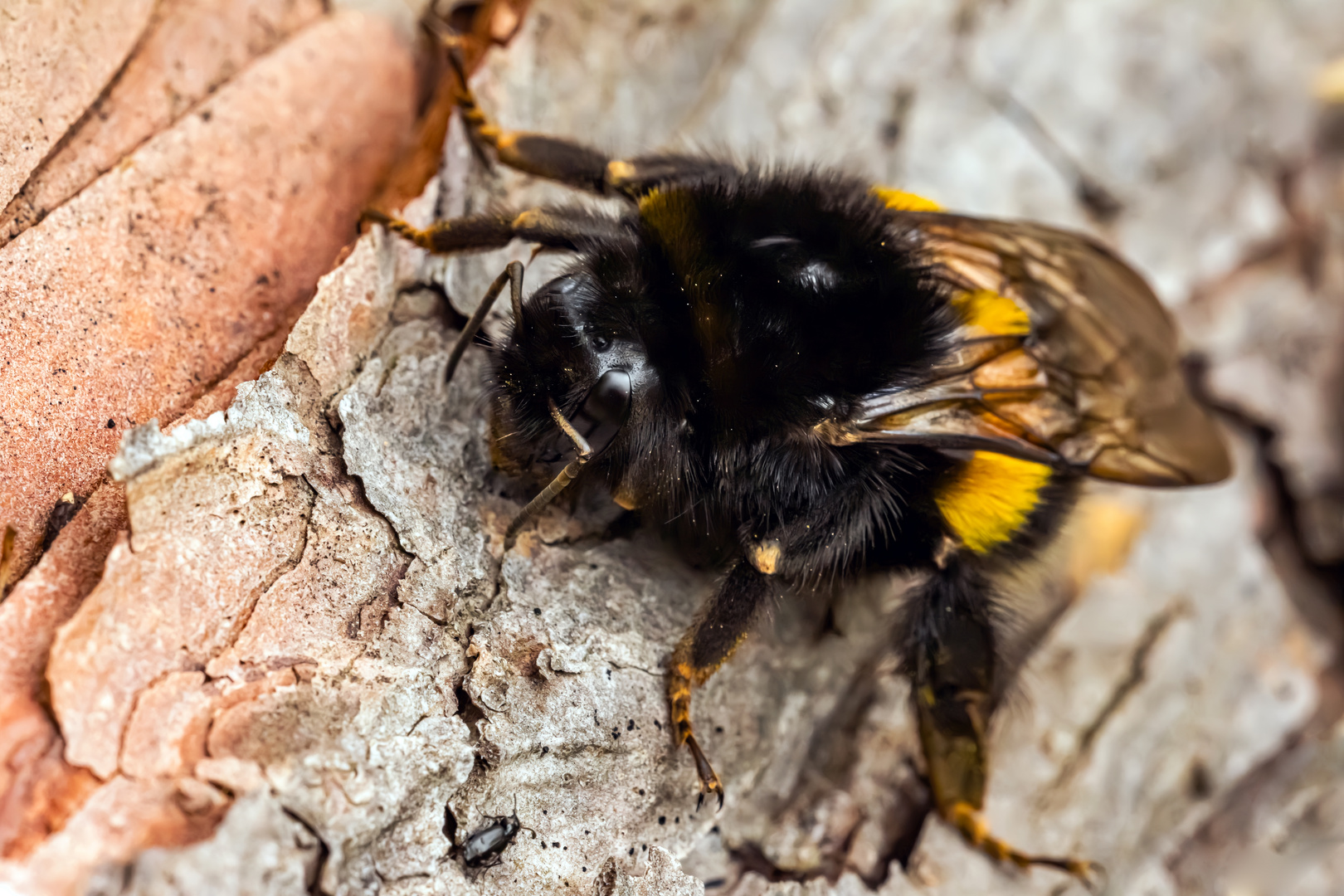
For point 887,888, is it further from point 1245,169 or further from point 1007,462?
point 1245,169

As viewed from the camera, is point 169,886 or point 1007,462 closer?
point 169,886

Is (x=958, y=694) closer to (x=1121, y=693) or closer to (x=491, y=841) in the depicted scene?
(x=1121, y=693)

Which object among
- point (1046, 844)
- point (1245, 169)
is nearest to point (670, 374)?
point (1046, 844)

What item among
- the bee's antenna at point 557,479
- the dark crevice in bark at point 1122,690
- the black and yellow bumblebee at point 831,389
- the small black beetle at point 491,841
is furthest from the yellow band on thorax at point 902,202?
the small black beetle at point 491,841

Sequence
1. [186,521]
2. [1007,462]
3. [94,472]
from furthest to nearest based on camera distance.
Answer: [1007,462], [94,472], [186,521]

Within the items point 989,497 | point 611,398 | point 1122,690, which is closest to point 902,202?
point 989,497

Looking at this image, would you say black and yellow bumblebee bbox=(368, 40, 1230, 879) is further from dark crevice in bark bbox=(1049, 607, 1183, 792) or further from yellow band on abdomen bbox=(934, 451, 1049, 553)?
dark crevice in bark bbox=(1049, 607, 1183, 792)

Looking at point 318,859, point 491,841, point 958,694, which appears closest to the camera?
point 318,859
